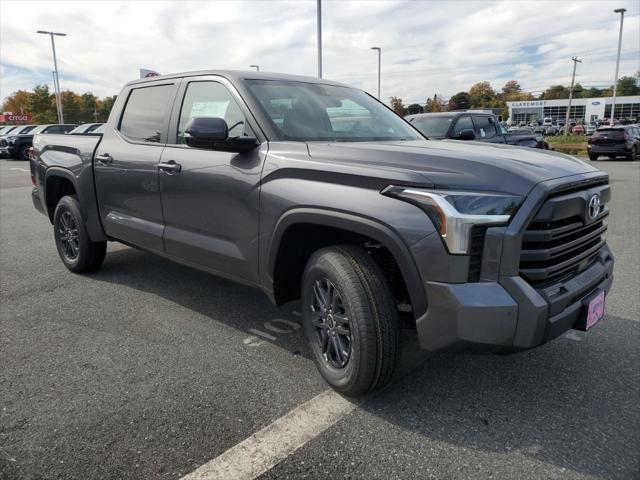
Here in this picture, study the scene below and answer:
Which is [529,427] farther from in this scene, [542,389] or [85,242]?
[85,242]

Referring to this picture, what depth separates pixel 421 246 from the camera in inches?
91.3

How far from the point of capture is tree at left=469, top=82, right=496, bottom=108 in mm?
96750

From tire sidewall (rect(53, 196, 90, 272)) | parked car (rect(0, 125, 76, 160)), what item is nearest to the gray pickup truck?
tire sidewall (rect(53, 196, 90, 272))

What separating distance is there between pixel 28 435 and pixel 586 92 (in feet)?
424

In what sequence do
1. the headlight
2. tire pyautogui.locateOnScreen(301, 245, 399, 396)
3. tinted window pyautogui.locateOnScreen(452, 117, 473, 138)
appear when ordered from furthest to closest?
tinted window pyautogui.locateOnScreen(452, 117, 473, 138)
tire pyautogui.locateOnScreen(301, 245, 399, 396)
the headlight

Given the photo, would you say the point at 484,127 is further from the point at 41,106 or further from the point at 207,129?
the point at 41,106

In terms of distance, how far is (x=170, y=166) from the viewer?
3.68 metres

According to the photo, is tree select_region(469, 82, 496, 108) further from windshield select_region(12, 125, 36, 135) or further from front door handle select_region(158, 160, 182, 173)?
front door handle select_region(158, 160, 182, 173)

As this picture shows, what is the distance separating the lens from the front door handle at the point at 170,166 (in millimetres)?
3623

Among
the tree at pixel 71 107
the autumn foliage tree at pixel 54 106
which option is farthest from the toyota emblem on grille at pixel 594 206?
the tree at pixel 71 107

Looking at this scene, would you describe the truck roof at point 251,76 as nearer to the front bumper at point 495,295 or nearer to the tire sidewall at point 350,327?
the tire sidewall at point 350,327

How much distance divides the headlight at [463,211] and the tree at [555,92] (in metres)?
130

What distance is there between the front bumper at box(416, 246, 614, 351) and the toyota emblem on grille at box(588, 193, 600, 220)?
57 centimetres

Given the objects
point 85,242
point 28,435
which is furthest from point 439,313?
point 85,242
